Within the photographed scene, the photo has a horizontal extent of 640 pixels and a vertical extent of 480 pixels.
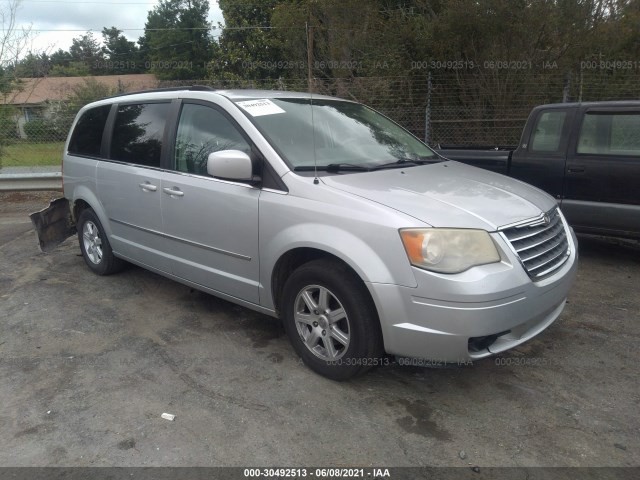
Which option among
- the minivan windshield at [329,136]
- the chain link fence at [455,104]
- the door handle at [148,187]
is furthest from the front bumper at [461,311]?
the chain link fence at [455,104]

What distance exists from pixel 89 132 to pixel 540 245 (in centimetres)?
446

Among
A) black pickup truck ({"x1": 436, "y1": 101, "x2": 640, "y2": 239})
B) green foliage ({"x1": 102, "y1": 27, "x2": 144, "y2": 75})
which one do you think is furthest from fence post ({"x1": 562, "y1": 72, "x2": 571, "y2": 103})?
green foliage ({"x1": 102, "y1": 27, "x2": 144, "y2": 75})

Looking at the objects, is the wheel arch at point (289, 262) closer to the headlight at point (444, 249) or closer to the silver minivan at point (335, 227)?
the silver minivan at point (335, 227)

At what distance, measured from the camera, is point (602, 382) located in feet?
10.9

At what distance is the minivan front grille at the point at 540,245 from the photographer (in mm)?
3014

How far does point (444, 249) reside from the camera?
281cm

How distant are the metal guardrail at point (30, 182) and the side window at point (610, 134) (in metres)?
8.19

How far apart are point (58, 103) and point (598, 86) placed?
11.0 metres

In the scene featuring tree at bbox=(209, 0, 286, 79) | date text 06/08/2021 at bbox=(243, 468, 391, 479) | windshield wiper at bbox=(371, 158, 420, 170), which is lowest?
date text 06/08/2021 at bbox=(243, 468, 391, 479)

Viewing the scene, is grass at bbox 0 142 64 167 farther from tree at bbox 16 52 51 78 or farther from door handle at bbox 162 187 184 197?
door handle at bbox 162 187 184 197

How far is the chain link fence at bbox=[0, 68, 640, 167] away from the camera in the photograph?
1016 centimetres

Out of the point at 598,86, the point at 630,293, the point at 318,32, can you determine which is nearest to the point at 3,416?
the point at 630,293

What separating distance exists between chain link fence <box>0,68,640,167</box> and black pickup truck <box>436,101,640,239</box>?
165 inches

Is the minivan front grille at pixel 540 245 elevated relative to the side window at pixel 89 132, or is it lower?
lower
